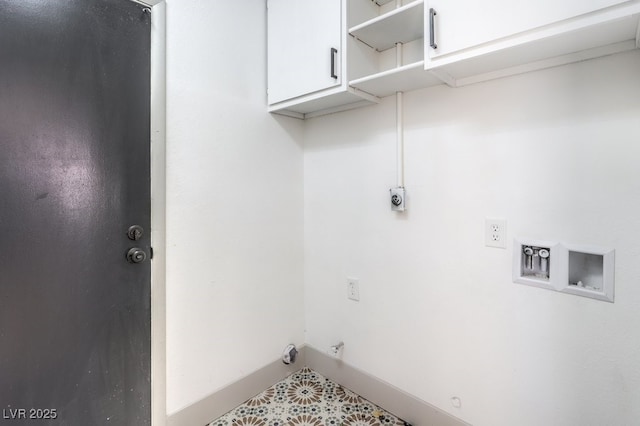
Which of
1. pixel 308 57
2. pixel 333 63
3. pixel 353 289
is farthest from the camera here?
pixel 353 289

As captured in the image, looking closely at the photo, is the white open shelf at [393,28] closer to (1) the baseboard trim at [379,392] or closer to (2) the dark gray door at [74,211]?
(2) the dark gray door at [74,211]

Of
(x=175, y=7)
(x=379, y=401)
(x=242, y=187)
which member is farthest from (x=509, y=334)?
(x=175, y=7)

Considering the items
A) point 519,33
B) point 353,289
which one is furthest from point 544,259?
point 353,289

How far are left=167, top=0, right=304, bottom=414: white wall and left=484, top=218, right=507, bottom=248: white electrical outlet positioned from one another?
3.61ft

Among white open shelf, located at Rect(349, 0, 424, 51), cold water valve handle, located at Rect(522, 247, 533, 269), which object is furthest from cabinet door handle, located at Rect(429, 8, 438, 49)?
cold water valve handle, located at Rect(522, 247, 533, 269)

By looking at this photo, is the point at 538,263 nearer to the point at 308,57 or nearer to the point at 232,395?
the point at 308,57

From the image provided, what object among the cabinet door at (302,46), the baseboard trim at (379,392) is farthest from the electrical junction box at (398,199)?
the baseboard trim at (379,392)

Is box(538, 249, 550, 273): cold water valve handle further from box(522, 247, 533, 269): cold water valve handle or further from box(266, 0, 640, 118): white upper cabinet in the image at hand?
box(266, 0, 640, 118): white upper cabinet

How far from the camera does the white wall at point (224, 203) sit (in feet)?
4.60

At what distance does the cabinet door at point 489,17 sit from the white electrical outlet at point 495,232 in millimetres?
689

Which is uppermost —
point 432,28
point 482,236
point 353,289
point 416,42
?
point 416,42

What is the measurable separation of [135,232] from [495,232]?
1.52m

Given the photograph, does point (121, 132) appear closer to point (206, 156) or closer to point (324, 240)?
point (206, 156)

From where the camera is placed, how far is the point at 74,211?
1120mm
